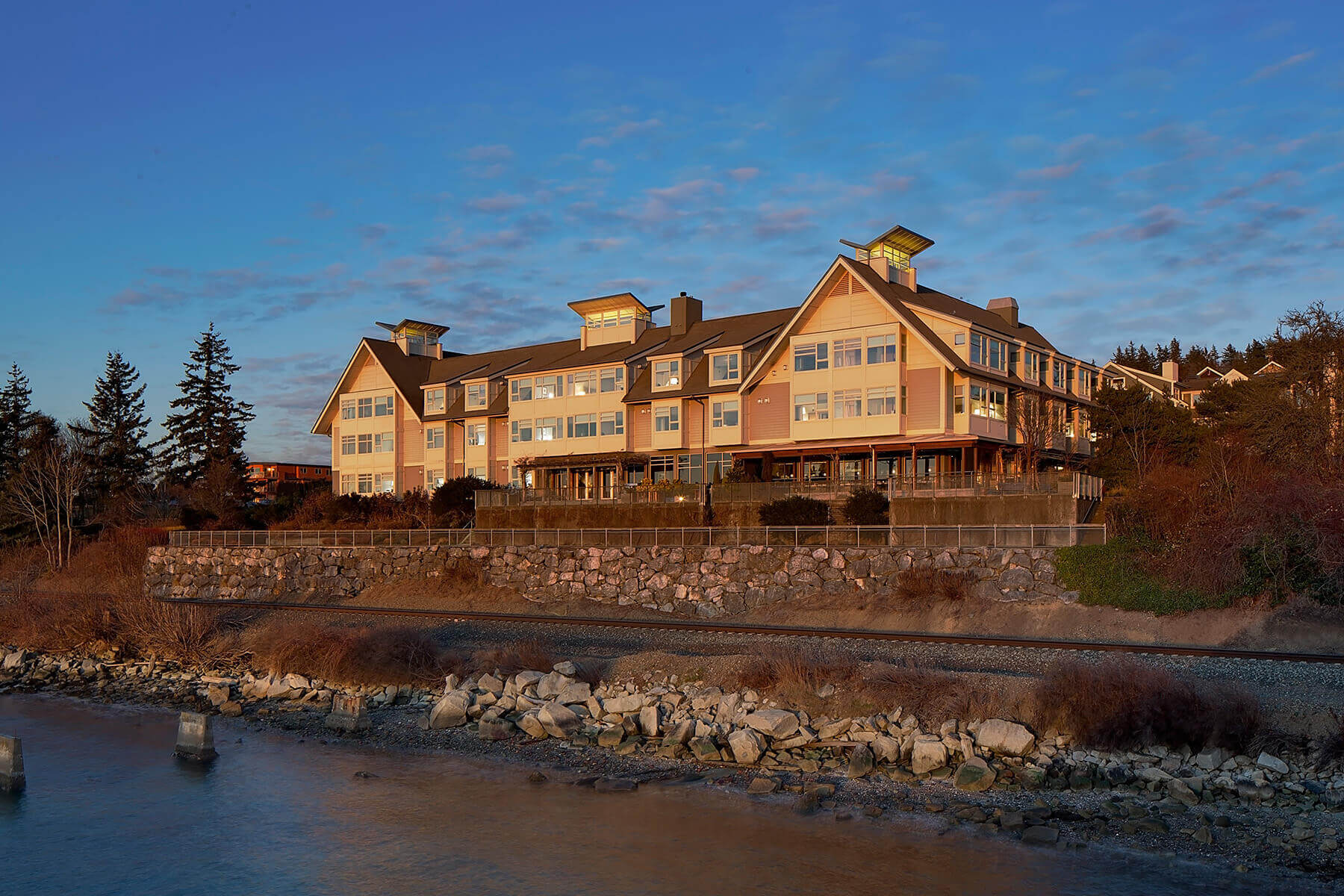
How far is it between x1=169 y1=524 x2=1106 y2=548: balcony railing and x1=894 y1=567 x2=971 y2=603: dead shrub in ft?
4.01

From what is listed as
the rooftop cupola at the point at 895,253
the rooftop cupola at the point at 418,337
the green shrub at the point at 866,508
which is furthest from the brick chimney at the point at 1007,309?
the rooftop cupola at the point at 418,337

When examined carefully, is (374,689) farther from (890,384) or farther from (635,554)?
(890,384)

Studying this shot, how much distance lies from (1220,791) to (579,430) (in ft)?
155

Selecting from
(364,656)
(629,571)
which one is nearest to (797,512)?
(629,571)

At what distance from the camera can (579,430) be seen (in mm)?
59844

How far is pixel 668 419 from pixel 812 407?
9.11m

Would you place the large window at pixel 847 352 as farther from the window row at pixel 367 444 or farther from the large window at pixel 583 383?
the window row at pixel 367 444

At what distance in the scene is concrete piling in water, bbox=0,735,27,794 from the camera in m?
18.0

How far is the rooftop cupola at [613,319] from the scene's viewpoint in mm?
64188

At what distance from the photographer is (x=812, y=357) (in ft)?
162

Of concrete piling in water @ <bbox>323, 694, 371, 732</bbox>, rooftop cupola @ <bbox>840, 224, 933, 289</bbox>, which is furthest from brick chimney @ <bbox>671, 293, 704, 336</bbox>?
concrete piling in water @ <bbox>323, 694, 371, 732</bbox>

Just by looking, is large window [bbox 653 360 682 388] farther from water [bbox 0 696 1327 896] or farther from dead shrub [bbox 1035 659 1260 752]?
dead shrub [bbox 1035 659 1260 752]

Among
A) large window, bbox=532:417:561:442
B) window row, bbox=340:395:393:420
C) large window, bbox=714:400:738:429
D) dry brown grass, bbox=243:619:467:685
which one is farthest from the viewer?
window row, bbox=340:395:393:420

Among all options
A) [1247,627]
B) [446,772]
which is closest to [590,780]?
[446,772]
